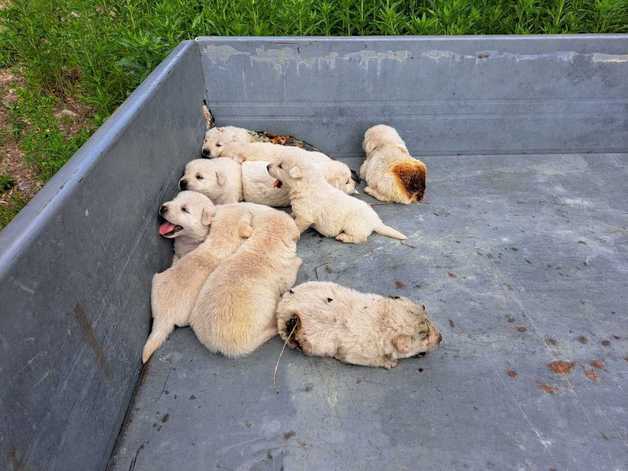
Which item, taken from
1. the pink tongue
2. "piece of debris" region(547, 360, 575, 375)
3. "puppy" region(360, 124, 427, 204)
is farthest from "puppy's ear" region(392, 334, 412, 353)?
"puppy" region(360, 124, 427, 204)

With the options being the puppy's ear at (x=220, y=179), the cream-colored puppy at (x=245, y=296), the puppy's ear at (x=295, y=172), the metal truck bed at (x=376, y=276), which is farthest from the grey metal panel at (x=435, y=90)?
the cream-colored puppy at (x=245, y=296)

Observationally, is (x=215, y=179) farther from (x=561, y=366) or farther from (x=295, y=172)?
(x=561, y=366)

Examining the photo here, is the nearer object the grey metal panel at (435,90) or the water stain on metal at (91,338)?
the water stain on metal at (91,338)

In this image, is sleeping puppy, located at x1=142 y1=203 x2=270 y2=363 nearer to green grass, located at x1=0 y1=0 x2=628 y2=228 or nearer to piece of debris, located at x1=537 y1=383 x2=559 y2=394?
piece of debris, located at x1=537 y1=383 x2=559 y2=394

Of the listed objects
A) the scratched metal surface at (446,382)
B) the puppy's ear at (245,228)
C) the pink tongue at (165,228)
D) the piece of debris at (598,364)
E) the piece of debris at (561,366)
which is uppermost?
the pink tongue at (165,228)

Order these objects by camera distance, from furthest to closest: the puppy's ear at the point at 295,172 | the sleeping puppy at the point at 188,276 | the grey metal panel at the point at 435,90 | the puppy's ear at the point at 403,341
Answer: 1. the grey metal panel at the point at 435,90
2. the puppy's ear at the point at 295,172
3. the sleeping puppy at the point at 188,276
4. the puppy's ear at the point at 403,341

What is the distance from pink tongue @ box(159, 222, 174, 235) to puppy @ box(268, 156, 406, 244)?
0.85 metres

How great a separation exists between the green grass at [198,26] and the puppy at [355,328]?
285 cm

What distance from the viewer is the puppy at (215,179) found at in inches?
123

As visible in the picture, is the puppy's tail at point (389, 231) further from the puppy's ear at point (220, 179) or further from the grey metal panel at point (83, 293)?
the grey metal panel at point (83, 293)

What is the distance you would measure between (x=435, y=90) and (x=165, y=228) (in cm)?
258

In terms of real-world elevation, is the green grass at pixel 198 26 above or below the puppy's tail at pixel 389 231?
→ above

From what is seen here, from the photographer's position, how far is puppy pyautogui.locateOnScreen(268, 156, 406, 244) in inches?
123

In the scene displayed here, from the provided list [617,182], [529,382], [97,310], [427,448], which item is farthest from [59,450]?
[617,182]
